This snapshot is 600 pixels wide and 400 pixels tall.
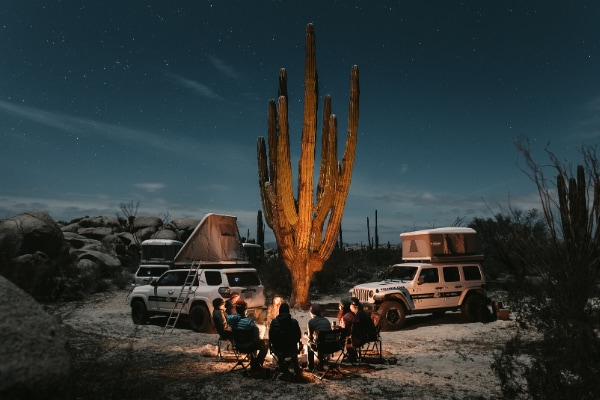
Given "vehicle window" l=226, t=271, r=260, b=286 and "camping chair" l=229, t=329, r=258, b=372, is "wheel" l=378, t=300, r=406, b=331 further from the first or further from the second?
"camping chair" l=229, t=329, r=258, b=372

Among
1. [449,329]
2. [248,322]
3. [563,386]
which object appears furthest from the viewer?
[449,329]

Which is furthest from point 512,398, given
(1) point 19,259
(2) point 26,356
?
(1) point 19,259

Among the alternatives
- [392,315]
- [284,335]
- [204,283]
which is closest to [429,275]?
[392,315]

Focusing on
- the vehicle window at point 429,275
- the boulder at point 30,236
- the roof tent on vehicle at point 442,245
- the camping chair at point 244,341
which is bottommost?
the camping chair at point 244,341

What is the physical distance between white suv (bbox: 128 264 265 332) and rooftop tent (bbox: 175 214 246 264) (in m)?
1.00

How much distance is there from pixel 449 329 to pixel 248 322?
7.03 meters

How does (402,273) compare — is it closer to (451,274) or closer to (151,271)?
(451,274)

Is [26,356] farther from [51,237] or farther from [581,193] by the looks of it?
[51,237]

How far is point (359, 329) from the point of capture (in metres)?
7.78

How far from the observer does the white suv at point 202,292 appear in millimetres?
11391

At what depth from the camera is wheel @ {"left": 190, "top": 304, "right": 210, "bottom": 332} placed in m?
11.4

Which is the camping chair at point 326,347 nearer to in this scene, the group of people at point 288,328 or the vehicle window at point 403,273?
the group of people at point 288,328

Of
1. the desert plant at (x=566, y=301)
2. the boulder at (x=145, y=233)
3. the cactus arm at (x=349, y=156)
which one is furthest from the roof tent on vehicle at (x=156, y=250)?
the desert plant at (x=566, y=301)

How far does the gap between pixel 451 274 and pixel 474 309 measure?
125cm
